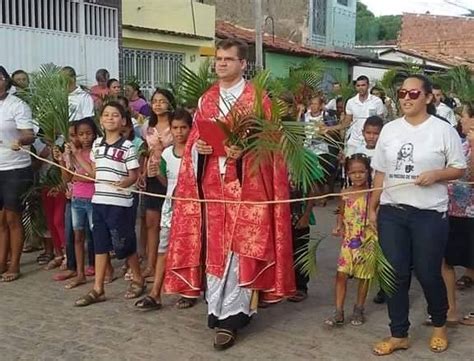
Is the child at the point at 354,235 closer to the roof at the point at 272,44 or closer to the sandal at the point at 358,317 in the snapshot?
the sandal at the point at 358,317

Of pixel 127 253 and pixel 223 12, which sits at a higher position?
pixel 223 12

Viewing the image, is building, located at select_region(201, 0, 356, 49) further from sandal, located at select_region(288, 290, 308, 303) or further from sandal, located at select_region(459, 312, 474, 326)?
sandal, located at select_region(459, 312, 474, 326)

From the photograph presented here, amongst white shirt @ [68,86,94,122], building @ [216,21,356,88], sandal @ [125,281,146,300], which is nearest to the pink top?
white shirt @ [68,86,94,122]

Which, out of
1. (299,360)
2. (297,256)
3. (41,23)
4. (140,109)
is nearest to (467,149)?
(297,256)

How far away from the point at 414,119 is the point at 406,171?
0.32 m

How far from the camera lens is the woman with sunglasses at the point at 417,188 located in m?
4.43

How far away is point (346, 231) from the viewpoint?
5.28 m

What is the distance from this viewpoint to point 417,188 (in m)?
4.46

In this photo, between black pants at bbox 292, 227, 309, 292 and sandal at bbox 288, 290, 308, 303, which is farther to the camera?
sandal at bbox 288, 290, 308, 303

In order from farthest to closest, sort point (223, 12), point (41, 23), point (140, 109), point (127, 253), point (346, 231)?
point (223, 12), point (41, 23), point (140, 109), point (127, 253), point (346, 231)

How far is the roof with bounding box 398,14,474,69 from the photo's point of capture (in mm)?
35875

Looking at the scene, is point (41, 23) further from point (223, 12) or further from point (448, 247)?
point (223, 12)

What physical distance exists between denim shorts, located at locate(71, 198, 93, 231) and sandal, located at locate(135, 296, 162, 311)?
889 millimetres

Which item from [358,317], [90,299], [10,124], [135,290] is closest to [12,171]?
[10,124]
